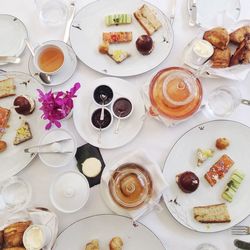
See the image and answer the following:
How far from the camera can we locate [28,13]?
1284mm

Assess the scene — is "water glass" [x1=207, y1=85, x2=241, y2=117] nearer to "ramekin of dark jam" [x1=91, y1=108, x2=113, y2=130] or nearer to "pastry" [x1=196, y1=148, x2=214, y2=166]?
"pastry" [x1=196, y1=148, x2=214, y2=166]

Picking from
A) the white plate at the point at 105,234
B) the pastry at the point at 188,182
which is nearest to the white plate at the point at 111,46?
the pastry at the point at 188,182

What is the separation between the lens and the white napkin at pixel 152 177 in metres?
1.08

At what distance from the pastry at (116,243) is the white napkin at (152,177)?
0.08m

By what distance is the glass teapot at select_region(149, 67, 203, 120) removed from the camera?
1105mm

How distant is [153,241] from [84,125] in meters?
0.41

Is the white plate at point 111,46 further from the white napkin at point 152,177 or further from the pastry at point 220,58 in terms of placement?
the white napkin at point 152,177

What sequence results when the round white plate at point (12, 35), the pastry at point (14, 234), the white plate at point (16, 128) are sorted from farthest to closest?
the round white plate at point (12, 35)
the white plate at point (16, 128)
the pastry at point (14, 234)

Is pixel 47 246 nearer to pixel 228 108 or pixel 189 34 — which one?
pixel 228 108

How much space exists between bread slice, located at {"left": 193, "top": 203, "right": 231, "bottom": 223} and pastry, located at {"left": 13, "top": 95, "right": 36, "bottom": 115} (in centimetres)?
59

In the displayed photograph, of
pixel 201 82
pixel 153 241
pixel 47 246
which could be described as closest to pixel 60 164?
pixel 47 246

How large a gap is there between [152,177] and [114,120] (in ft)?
0.71

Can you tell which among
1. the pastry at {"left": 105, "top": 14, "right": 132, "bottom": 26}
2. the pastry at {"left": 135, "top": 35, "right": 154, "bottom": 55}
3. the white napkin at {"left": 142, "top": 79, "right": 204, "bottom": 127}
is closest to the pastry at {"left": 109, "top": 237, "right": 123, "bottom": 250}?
the white napkin at {"left": 142, "top": 79, "right": 204, "bottom": 127}

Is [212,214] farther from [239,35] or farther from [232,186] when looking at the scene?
[239,35]
